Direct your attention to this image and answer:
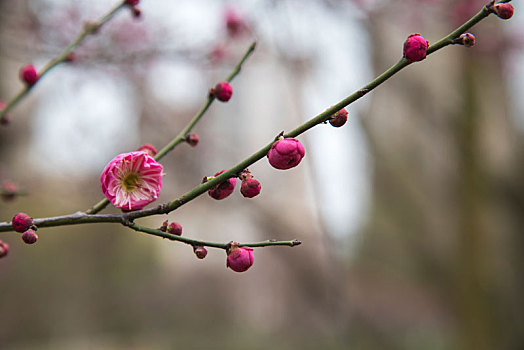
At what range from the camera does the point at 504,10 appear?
1.82 ft

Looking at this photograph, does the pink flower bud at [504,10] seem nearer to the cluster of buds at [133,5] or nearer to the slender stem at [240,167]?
the slender stem at [240,167]

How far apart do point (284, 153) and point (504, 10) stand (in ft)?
1.02

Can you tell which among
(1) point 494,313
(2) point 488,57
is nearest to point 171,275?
(1) point 494,313

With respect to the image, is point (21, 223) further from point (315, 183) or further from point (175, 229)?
point (315, 183)

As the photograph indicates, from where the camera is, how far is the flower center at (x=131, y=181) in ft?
2.11

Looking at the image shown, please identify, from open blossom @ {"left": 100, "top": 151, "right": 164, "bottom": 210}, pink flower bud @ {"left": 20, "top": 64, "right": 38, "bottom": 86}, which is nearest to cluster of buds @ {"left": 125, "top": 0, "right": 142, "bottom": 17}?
pink flower bud @ {"left": 20, "top": 64, "right": 38, "bottom": 86}

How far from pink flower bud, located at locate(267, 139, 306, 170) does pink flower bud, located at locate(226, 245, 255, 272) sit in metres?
0.15

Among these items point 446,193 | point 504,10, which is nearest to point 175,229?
point 504,10

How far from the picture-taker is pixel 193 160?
332cm

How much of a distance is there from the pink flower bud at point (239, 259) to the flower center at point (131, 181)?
0.53 feet

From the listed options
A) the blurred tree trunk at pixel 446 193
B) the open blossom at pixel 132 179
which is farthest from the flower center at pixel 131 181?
the blurred tree trunk at pixel 446 193

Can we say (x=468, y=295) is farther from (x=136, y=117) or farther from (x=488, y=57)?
(x=136, y=117)

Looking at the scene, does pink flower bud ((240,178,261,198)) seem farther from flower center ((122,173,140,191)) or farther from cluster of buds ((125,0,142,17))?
cluster of buds ((125,0,142,17))

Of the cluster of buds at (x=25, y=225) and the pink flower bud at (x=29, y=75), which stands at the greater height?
the pink flower bud at (x=29, y=75)
